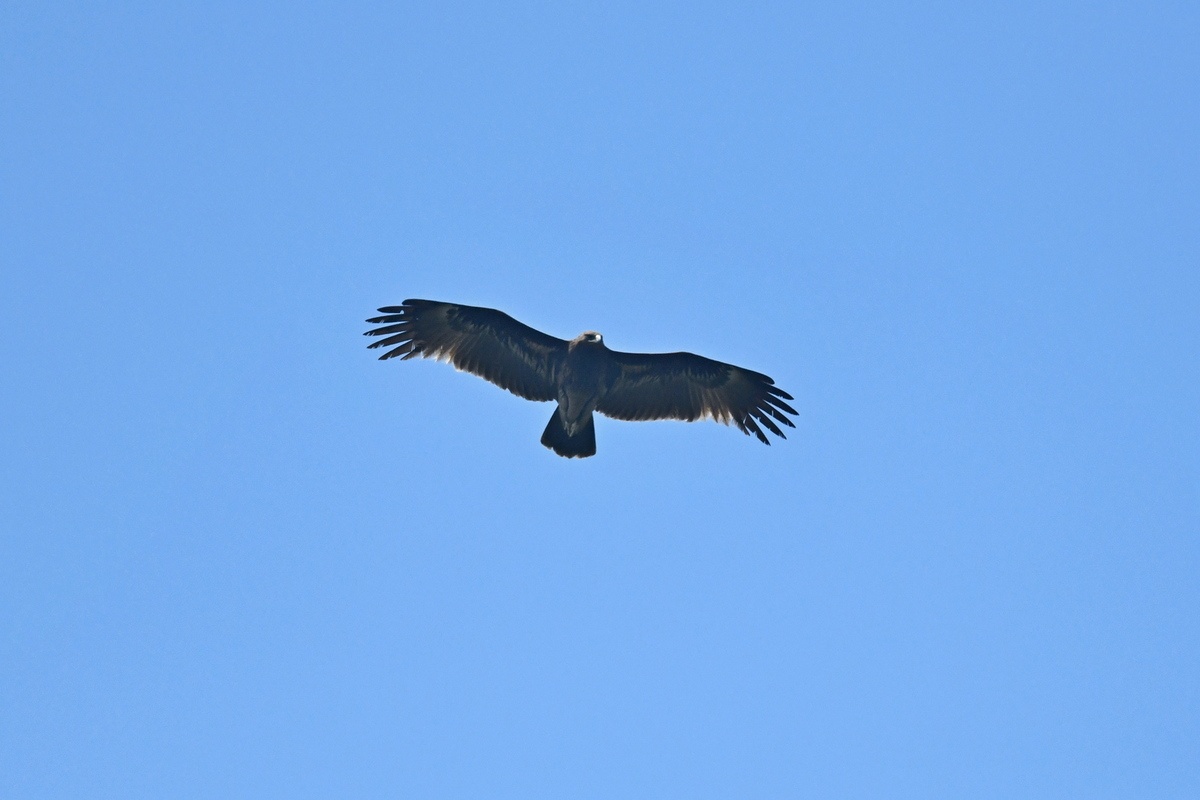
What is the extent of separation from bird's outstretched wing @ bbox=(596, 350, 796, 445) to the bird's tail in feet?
2.44

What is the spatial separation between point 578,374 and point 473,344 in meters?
1.63

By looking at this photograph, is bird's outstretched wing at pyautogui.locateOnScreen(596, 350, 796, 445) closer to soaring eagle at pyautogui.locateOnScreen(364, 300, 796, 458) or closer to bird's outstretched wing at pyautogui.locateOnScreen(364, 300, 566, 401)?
soaring eagle at pyautogui.locateOnScreen(364, 300, 796, 458)

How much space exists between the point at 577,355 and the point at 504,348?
1.20m

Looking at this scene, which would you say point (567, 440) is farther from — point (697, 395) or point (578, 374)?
point (697, 395)

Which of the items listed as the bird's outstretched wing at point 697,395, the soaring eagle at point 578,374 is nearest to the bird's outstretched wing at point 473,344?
the soaring eagle at point 578,374

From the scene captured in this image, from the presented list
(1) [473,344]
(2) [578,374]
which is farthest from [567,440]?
(1) [473,344]

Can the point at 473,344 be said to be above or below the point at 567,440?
above

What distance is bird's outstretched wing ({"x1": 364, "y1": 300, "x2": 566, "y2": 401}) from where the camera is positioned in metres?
17.7

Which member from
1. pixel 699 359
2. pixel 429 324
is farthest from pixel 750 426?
pixel 429 324

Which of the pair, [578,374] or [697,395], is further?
[697,395]

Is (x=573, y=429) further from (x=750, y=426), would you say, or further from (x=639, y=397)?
(x=750, y=426)

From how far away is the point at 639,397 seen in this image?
18.4 metres

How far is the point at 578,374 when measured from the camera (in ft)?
57.3

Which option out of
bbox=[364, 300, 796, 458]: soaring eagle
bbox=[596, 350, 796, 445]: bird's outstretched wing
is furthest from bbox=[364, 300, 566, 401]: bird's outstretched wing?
bbox=[596, 350, 796, 445]: bird's outstretched wing
